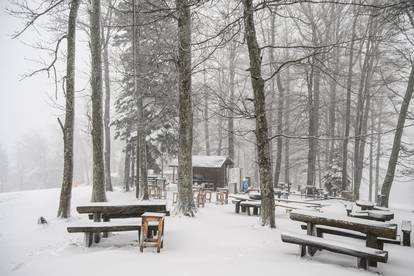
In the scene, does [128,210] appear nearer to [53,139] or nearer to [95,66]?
[95,66]

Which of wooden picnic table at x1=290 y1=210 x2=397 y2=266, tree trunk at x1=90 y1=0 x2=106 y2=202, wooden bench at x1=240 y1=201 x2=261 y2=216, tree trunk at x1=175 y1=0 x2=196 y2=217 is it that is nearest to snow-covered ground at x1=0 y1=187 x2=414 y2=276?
wooden picnic table at x1=290 y1=210 x2=397 y2=266

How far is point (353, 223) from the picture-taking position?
5590 mm

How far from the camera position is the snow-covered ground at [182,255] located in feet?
16.3

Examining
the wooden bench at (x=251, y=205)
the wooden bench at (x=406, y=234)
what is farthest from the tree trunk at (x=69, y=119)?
the wooden bench at (x=406, y=234)

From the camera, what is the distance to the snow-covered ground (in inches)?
195

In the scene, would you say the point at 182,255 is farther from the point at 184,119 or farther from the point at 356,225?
the point at 184,119

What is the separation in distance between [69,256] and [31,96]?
507 feet

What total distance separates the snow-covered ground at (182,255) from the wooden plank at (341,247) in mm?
308

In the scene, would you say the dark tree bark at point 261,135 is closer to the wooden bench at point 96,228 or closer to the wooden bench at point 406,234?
the wooden bench at point 406,234

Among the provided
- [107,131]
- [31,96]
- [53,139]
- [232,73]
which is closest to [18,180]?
[53,139]

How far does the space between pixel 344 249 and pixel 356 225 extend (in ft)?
2.16

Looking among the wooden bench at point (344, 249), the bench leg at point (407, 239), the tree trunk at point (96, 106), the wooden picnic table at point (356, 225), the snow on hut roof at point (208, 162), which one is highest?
the tree trunk at point (96, 106)

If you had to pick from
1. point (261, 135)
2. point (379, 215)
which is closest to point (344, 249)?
point (261, 135)

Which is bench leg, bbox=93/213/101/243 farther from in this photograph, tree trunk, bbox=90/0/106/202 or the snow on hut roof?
the snow on hut roof
